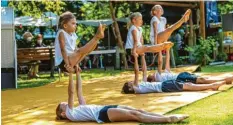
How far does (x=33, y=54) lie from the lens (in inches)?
444

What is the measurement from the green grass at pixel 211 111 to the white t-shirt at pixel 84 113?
2.84 ft

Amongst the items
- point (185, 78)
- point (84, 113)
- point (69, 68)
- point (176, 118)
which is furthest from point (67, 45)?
point (185, 78)

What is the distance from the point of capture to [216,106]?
200 inches

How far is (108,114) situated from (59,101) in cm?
211

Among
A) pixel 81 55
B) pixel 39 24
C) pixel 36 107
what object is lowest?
pixel 36 107

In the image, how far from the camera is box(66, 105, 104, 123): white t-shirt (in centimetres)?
461

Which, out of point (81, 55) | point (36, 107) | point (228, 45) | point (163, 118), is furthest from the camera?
point (228, 45)

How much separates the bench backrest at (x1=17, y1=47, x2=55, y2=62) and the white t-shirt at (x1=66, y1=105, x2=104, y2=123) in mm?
6602

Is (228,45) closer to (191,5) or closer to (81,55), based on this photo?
(191,5)

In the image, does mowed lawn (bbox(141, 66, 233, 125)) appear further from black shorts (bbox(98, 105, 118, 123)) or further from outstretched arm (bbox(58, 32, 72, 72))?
outstretched arm (bbox(58, 32, 72, 72))

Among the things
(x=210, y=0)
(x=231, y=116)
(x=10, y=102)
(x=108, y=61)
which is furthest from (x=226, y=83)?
(x=108, y=61)

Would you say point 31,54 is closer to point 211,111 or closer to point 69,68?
point 69,68

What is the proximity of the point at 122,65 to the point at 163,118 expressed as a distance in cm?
1103

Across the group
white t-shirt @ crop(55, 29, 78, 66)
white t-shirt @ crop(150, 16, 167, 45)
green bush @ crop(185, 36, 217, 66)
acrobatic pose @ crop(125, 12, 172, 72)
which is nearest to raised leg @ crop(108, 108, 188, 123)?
white t-shirt @ crop(55, 29, 78, 66)
